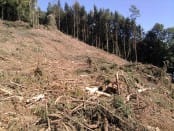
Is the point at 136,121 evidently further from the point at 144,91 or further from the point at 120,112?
the point at 144,91

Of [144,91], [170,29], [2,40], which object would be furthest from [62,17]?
[144,91]

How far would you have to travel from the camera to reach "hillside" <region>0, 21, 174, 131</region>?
798 centimetres

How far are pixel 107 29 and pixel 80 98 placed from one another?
4028cm

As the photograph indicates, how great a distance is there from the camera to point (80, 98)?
9.27 meters

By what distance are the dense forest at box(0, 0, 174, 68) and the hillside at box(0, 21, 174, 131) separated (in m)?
26.5

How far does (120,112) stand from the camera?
8.52 metres

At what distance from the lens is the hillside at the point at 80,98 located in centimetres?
798

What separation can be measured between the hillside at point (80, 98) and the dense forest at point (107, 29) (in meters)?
26.5

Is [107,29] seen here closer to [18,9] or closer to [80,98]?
[18,9]

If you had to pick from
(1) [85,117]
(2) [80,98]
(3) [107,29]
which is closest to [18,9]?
(3) [107,29]

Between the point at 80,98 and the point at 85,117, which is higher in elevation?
the point at 80,98

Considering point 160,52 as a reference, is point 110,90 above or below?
above

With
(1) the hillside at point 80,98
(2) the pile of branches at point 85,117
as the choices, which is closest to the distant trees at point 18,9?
(1) the hillside at point 80,98

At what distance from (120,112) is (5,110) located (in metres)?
2.59
